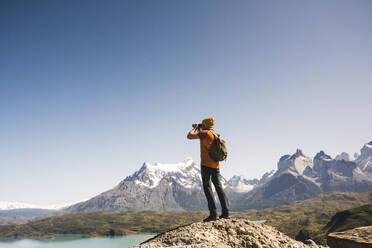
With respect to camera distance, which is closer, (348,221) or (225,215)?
(225,215)

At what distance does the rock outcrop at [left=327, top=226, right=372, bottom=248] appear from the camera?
26.0 feet

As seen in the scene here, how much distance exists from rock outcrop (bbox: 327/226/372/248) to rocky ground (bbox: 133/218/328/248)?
190 centimetres

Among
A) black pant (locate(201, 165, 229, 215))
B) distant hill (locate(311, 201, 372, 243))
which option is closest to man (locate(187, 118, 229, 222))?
black pant (locate(201, 165, 229, 215))

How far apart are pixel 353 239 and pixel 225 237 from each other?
4.62 meters

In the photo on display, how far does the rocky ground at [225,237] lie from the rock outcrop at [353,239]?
1.90 meters

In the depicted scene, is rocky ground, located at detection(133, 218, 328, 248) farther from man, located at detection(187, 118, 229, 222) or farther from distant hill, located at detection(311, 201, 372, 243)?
distant hill, located at detection(311, 201, 372, 243)

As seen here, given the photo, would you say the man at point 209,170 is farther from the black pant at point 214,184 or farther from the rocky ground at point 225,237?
the rocky ground at point 225,237

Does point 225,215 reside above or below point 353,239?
above

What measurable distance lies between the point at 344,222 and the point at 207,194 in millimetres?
148122

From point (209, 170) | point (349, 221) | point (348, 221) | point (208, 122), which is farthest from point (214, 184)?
point (348, 221)

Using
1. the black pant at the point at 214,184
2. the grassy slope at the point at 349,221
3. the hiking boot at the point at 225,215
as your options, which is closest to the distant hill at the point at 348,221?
the grassy slope at the point at 349,221

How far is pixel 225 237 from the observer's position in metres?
6.91

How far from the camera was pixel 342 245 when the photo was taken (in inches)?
335

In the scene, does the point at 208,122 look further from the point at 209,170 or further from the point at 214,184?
the point at 214,184
